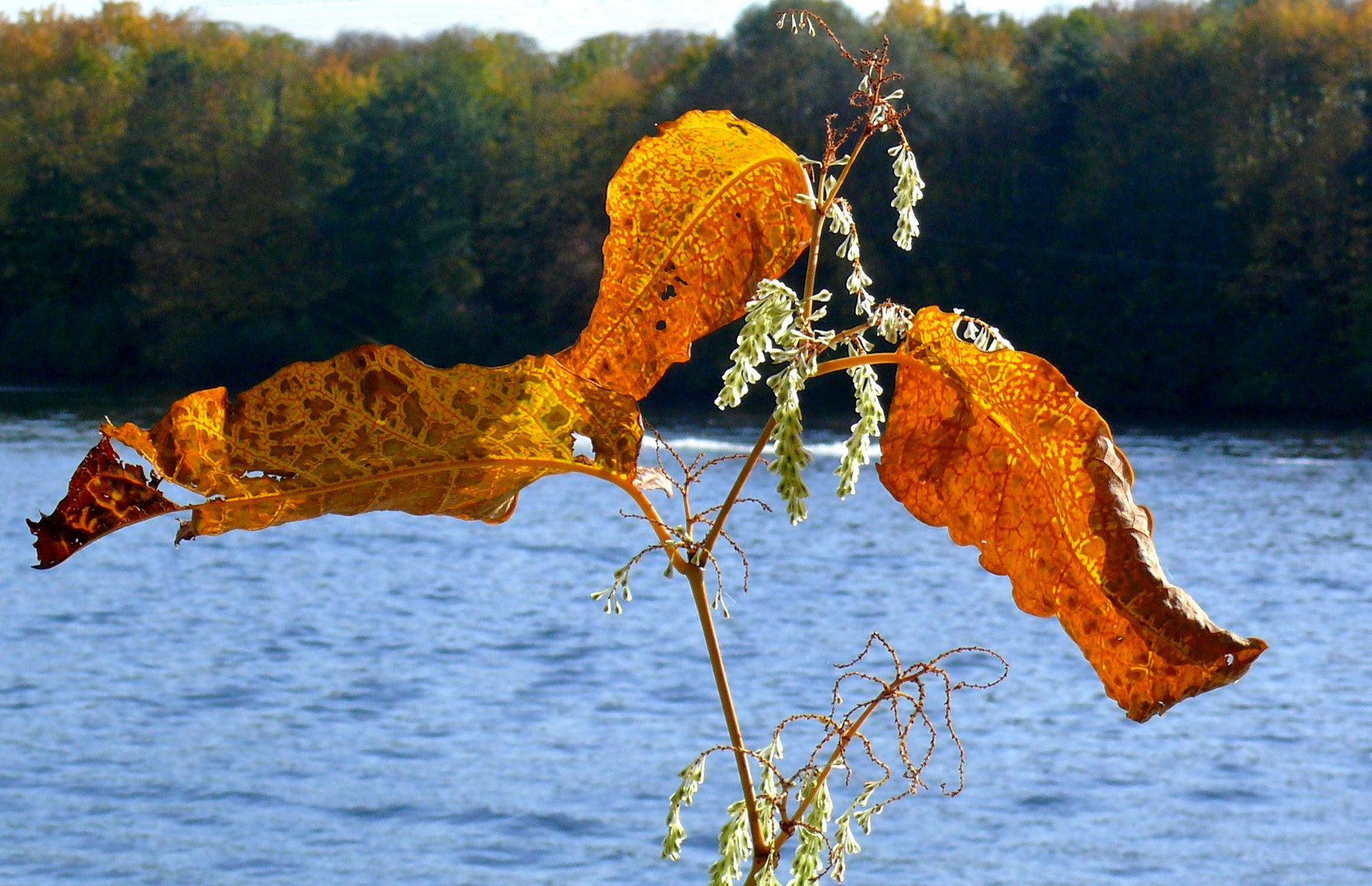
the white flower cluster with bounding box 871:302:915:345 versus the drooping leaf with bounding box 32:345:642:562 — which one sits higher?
the white flower cluster with bounding box 871:302:915:345

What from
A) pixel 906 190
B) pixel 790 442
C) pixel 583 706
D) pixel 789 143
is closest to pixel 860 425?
pixel 790 442

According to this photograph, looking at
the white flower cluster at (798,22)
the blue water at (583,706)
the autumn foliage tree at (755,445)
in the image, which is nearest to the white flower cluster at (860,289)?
the autumn foliage tree at (755,445)

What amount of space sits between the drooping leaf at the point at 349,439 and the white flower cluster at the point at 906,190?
0.42 metres

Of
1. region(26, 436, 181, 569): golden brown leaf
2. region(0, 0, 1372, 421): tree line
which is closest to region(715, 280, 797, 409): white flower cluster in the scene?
region(26, 436, 181, 569): golden brown leaf

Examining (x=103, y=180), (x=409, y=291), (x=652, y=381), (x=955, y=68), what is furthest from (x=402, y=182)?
(x=652, y=381)

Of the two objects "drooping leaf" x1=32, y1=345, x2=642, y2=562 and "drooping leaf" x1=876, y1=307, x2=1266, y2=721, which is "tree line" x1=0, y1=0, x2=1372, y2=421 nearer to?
"drooping leaf" x1=876, y1=307, x2=1266, y2=721

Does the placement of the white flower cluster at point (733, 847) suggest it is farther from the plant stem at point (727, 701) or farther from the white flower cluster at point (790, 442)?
the white flower cluster at point (790, 442)

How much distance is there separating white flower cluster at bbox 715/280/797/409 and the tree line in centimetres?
3444

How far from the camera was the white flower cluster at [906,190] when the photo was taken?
1.48 metres

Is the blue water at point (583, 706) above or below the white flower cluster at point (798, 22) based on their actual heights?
below

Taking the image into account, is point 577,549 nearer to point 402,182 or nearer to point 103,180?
point 402,182

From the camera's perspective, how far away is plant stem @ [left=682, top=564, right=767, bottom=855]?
4.63 feet

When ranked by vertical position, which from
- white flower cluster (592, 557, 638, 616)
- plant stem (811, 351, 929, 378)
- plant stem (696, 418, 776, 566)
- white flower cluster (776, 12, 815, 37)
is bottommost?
white flower cluster (592, 557, 638, 616)

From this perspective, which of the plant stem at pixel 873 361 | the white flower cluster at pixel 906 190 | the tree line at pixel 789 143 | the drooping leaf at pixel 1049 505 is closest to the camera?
the drooping leaf at pixel 1049 505
